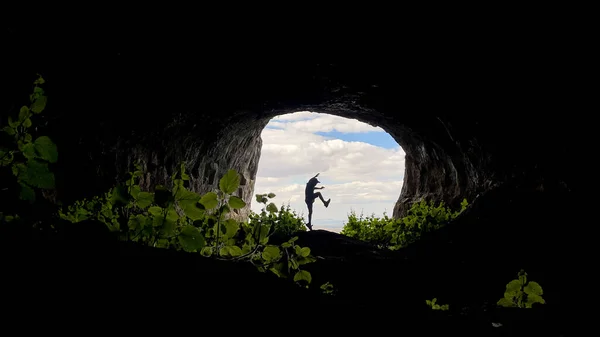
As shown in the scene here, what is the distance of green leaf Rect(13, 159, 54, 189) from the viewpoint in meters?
1.10

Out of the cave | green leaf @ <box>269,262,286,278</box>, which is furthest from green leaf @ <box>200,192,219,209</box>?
the cave

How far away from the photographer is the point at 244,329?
0.88m

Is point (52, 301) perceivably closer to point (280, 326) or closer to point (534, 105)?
point (280, 326)

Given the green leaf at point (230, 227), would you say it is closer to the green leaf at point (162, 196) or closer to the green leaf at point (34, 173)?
the green leaf at point (162, 196)

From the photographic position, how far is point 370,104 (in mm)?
9008

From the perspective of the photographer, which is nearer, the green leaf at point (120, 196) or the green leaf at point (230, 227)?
the green leaf at point (120, 196)

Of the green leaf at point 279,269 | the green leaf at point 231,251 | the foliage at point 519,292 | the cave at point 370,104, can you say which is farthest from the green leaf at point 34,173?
the cave at point 370,104

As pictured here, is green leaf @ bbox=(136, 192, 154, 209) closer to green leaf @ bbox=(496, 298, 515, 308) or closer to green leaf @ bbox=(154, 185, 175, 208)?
green leaf @ bbox=(154, 185, 175, 208)

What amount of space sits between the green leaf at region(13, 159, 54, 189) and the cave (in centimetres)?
283

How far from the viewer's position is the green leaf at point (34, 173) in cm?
110

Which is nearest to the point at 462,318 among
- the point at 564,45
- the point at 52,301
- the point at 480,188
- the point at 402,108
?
the point at 52,301

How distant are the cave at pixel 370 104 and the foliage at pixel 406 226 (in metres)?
1.40

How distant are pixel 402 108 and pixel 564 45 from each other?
13.3ft

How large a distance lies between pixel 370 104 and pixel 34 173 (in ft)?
27.6
